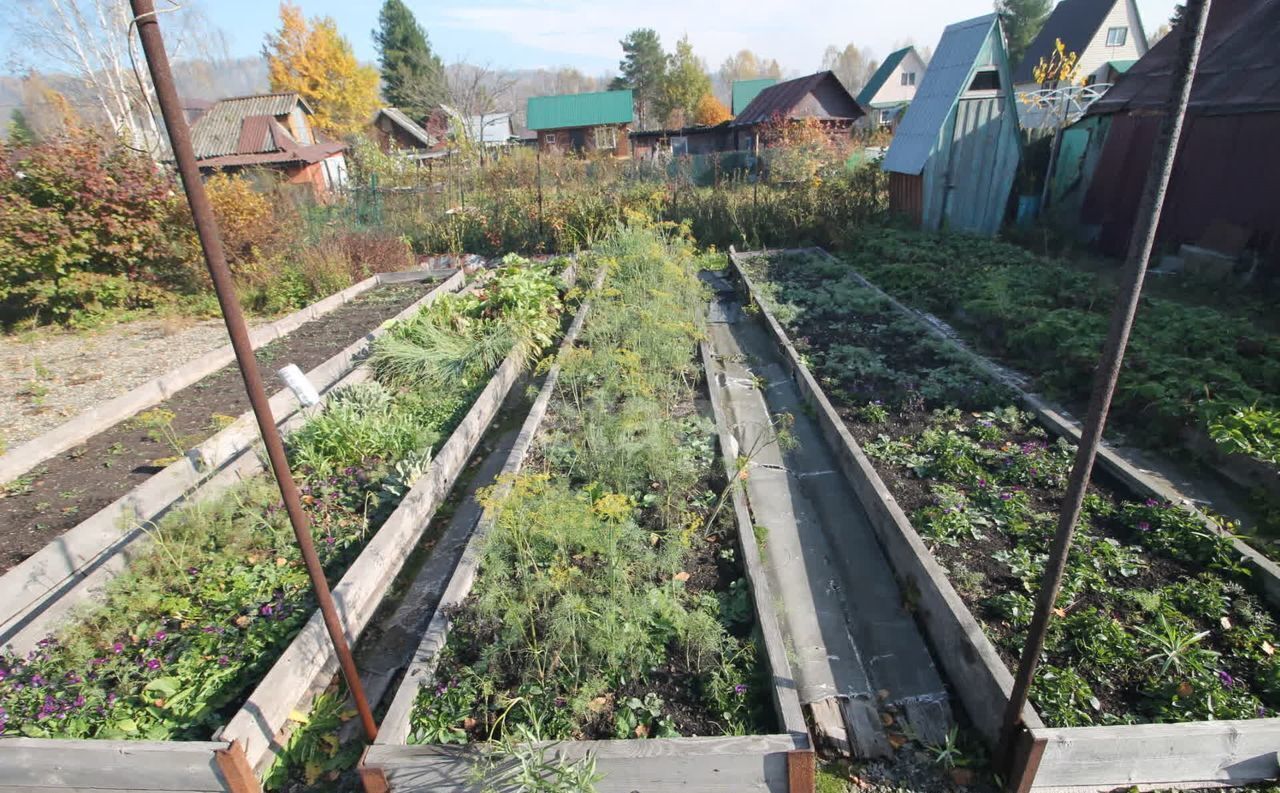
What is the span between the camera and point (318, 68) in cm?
4216

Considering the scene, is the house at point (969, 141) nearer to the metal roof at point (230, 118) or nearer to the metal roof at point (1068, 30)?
the metal roof at point (230, 118)

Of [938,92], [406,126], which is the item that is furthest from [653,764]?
[406,126]

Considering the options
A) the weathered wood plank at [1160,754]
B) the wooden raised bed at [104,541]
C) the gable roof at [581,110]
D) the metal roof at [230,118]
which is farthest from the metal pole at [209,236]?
the gable roof at [581,110]

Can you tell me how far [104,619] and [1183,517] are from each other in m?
5.75

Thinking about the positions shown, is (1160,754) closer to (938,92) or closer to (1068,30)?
(938,92)

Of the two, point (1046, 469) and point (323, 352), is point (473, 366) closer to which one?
point (323, 352)

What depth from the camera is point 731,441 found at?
4.59 meters

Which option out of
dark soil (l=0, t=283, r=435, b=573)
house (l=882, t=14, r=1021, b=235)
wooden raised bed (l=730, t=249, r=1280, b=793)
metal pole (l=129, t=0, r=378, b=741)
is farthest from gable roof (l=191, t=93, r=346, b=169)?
wooden raised bed (l=730, t=249, r=1280, b=793)

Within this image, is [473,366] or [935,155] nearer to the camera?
[473,366]

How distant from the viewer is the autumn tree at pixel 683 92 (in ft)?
140

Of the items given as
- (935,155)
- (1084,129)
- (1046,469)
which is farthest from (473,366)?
(1084,129)

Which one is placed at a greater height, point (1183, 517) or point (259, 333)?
point (259, 333)

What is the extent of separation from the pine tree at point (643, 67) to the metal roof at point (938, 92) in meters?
41.8

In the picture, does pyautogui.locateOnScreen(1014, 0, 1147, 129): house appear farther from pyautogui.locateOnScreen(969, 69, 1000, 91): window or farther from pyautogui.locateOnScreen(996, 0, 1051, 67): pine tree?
pyautogui.locateOnScreen(969, 69, 1000, 91): window
